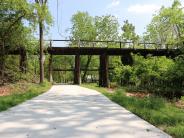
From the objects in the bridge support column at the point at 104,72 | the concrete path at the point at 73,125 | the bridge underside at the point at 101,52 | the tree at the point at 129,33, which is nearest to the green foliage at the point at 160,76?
the bridge support column at the point at 104,72

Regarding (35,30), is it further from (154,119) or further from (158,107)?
(154,119)

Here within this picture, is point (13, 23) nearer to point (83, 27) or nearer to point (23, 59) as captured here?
point (23, 59)

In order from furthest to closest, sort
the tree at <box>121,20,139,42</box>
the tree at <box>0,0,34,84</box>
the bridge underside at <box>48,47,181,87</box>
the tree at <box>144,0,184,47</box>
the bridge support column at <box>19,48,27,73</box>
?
the tree at <box>121,20,139,42</box>, the tree at <box>144,0,184,47</box>, the bridge underside at <box>48,47,181,87</box>, the bridge support column at <box>19,48,27,73</box>, the tree at <box>0,0,34,84</box>

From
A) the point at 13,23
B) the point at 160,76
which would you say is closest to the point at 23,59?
the point at 13,23

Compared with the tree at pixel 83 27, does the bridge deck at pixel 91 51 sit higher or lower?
lower

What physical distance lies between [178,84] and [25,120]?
2301 cm

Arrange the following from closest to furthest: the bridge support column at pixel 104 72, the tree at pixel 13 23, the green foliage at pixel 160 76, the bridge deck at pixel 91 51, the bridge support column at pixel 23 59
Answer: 1. the green foliage at pixel 160 76
2. the tree at pixel 13 23
3. the bridge support column at pixel 23 59
4. the bridge support column at pixel 104 72
5. the bridge deck at pixel 91 51

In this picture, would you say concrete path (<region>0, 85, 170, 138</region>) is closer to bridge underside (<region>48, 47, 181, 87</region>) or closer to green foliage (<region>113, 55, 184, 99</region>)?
green foliage (<region>113, 55, 184, 99</region>)

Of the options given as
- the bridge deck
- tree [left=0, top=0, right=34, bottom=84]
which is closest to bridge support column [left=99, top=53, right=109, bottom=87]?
the bridge deck

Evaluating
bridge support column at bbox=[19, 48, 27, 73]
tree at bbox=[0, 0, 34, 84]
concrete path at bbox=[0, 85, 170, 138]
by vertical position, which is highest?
tree at bbox=[0, 0, 34, 84]

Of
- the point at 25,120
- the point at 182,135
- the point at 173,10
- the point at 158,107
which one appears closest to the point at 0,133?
the point at 25,120

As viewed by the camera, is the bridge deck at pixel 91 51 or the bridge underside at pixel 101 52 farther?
the bridge deck at pixel 91 51

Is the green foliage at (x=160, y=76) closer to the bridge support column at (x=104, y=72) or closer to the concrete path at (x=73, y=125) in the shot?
the bridge support column at (x=104, y=72)

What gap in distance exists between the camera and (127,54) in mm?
44375
